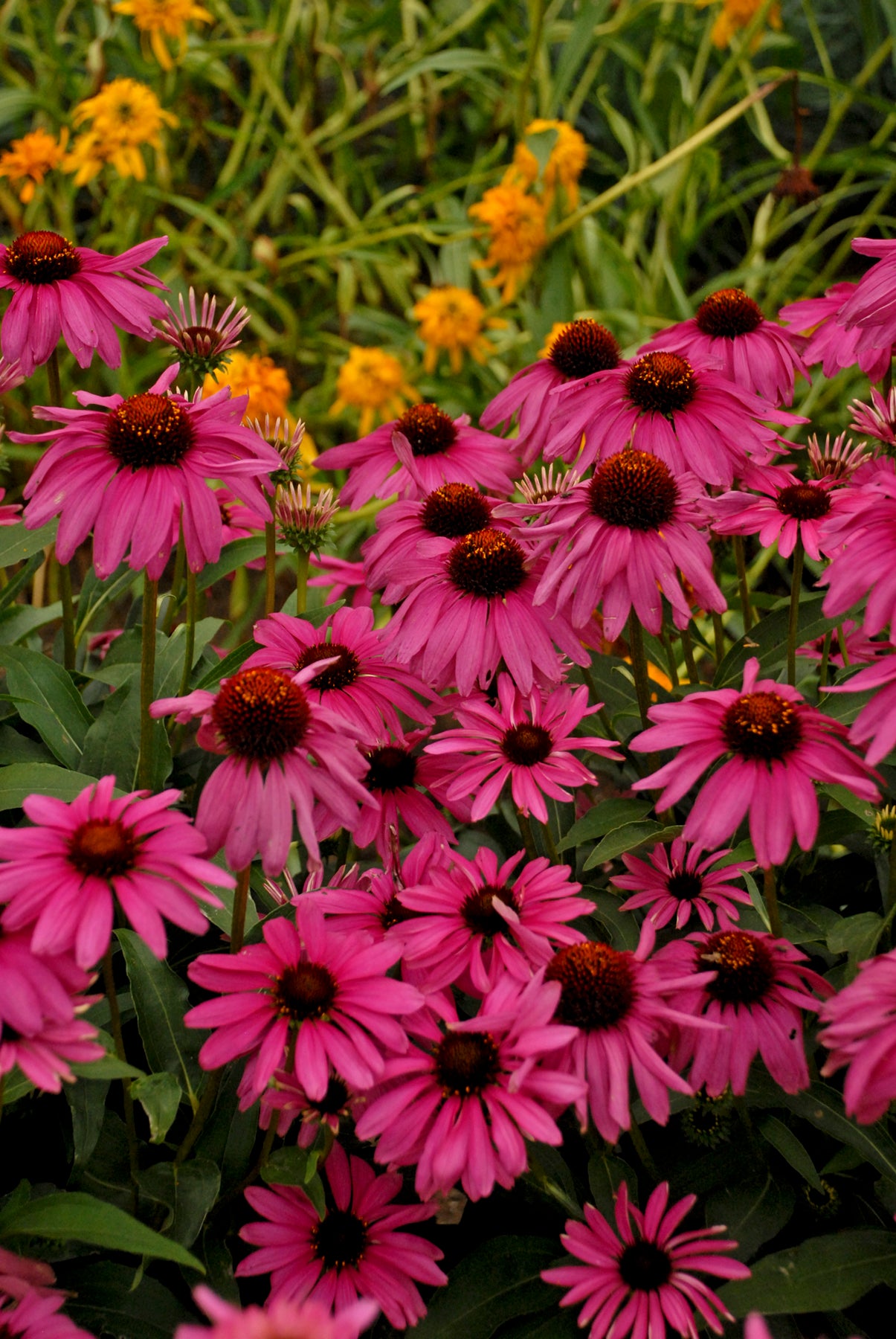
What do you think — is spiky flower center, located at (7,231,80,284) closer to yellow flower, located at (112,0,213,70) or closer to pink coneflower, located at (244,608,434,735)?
pink coneflower, located at (244,608,434,735)

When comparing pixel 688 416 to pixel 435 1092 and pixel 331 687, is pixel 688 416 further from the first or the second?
pixel 435 1092

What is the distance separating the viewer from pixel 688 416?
103 cm

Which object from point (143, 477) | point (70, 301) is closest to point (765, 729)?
point (143, 477)

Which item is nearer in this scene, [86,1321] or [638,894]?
[86,1321]

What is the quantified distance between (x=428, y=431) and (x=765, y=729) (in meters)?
0.55

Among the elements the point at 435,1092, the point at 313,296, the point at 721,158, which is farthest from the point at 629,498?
the point at 721,158

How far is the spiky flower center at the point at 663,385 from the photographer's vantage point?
1.03 m

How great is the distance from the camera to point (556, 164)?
2.24 m

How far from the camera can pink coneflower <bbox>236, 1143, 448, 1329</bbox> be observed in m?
0.80

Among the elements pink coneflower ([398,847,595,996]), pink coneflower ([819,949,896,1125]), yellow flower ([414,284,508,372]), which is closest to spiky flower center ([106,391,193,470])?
pink coneflower ([398,847,595,996])

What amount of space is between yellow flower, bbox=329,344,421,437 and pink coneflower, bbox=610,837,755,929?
143 cm

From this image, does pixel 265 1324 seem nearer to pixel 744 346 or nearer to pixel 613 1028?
pixel 613 1028

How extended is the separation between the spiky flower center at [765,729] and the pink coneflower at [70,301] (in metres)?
0.58

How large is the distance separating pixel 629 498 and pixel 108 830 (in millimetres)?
454
